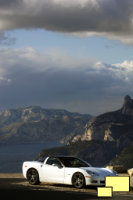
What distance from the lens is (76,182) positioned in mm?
17141

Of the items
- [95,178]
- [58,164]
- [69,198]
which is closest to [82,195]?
[69,198]

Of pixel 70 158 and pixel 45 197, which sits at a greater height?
pixel 70 158

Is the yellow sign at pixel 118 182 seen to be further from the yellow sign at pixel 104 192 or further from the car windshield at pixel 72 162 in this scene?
the car windshield at pixel 72 162

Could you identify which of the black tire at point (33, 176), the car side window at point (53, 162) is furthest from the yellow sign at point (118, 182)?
the black tire at point (33, 176)

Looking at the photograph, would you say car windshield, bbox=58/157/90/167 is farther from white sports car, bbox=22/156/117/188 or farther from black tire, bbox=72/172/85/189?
black tire, bbox=72/172/85/189

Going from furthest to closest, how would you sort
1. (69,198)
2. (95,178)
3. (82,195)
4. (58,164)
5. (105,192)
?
(58,164) < (95,178) < (82,195) < (69,198) < (105,192)

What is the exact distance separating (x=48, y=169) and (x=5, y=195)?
14.3ft

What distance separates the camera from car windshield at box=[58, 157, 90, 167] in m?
17.9

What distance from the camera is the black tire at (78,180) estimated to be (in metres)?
17.0

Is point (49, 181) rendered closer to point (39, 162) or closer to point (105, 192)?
point (39, 162)

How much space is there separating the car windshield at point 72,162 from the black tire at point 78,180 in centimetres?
88

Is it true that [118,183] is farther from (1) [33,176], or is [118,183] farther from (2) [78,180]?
(1) [33,176]

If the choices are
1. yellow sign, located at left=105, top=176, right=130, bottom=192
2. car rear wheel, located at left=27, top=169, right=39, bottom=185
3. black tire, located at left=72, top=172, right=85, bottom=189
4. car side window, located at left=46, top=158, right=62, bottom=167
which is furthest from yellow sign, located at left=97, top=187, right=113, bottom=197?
car rear wheel, located at left=27, top=169, right=39, bottom=185

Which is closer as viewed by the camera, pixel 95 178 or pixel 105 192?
pixel 105 192
